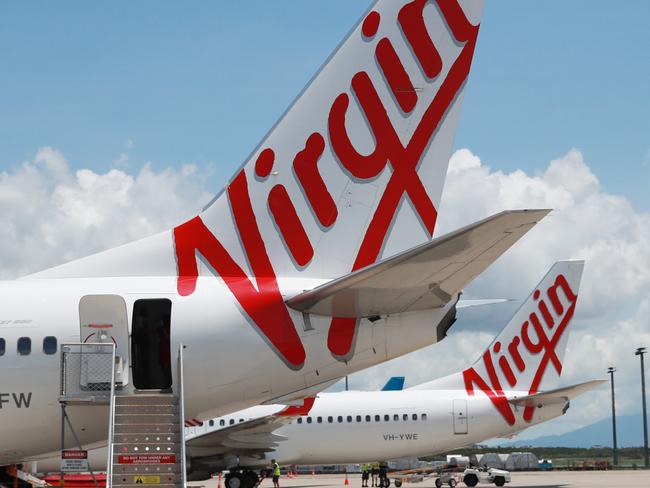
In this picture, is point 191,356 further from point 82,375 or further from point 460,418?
→ point 460,418

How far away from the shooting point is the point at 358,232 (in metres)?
12.8

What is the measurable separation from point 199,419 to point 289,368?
1.61 metres

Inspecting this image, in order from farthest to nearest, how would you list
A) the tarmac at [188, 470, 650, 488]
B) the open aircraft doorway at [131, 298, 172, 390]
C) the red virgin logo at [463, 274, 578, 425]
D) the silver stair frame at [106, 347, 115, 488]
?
the tarmac at [188, 470, 650, 488]
the red virgin logo at [463, 274, 578, 425]
the open aircraft doorway at [131, 298, 172, 390]
the silver stair frame at [106, 347, 115, 488]

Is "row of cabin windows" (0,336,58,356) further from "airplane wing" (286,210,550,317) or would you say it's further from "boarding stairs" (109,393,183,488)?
"airplane wing" (286,210,550,317)

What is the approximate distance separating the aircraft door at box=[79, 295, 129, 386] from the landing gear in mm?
17913

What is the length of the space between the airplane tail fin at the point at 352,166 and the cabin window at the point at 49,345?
4.44 ft

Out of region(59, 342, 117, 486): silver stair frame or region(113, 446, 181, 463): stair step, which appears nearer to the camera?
region(113, 446, 181, 463): stair step

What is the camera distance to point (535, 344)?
105ft

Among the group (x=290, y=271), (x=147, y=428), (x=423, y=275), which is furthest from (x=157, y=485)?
(x=423, y=275)

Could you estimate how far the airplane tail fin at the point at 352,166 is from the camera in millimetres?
12758

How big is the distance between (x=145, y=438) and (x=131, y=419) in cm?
30

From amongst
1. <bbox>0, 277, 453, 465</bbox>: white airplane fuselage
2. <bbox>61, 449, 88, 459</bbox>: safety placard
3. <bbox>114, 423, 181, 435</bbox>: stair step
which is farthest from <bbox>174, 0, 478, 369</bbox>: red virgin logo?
<bbox>61, 449, 88, 459</bbox>: safety placard

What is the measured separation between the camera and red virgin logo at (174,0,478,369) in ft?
41.9

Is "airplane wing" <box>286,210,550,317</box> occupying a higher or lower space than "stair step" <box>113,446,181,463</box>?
higher
